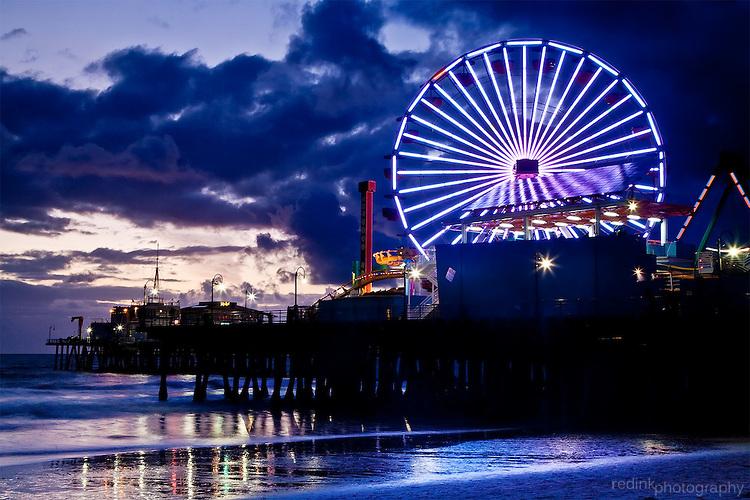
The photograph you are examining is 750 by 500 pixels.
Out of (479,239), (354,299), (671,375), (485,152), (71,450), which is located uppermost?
(485,152)

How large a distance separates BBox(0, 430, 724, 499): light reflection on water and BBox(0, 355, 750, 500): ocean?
1.2 inches

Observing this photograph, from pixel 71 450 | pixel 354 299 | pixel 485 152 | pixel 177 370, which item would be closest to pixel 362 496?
pixel 71 450

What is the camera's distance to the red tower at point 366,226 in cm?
8050

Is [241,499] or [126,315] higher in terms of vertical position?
[126,315]

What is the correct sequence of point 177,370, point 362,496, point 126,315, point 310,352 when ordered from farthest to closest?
1. point 126,315
2. point 177,370
3. point 310,352
4. point 362,496

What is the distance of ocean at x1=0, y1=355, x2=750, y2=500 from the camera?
17906mm

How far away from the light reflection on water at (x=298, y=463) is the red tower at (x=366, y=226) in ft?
173

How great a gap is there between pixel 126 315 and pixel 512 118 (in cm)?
8029

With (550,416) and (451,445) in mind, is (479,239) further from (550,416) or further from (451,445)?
(451,445)

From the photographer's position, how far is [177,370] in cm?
8831

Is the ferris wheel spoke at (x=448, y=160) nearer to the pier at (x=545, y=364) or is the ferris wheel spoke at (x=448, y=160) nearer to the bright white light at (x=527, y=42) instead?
the bright white light at (x=527, y=42)

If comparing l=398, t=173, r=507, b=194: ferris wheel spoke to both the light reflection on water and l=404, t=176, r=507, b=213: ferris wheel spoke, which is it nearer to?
l=404, t=176, r=507, b=213: ferris wheel spoke

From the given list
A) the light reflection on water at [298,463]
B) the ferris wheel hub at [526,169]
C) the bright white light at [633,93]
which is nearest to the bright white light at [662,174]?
the bright white light at [633,93]

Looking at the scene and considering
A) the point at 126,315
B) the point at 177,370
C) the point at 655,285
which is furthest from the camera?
the point at 126,315
